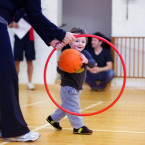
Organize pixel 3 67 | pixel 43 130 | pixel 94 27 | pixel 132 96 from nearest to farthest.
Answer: pixel 3 67
pixel 43 130
pixel 132 96
pixel 94 27

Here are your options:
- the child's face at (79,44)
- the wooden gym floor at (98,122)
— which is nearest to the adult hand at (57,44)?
the child's face at (79,44)

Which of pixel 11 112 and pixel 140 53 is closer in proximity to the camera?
pixel 11 112

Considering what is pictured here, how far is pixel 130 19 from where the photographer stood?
6.10 m

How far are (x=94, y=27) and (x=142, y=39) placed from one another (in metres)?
1.60

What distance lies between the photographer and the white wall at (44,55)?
21.0 ft

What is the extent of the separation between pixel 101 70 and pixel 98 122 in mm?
2769

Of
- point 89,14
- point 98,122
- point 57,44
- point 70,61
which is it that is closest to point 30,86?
point 89,14

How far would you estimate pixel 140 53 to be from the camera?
6.11m

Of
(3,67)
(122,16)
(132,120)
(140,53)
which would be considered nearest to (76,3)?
(122,16)

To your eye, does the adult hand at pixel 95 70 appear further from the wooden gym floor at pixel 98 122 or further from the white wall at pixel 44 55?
the white wall at pixel 44 55

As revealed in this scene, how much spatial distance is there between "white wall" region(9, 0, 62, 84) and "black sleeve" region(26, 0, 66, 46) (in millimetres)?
4069

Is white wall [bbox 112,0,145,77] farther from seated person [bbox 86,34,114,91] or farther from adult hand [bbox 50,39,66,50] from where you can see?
adult hand [bbox 50,39,66,50]

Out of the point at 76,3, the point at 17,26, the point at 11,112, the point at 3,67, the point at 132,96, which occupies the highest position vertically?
the point at 76,3

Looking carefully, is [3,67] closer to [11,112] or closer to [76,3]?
[11,112]
